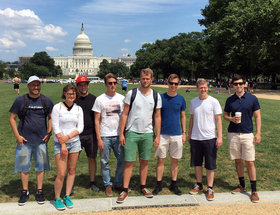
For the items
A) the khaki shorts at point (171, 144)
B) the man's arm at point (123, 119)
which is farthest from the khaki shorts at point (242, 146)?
the man's arm at point (123, 119)

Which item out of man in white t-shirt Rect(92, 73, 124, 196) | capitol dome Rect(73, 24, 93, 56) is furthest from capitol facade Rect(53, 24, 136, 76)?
man in white t-shirt Rect(92, 73, 124, 196)

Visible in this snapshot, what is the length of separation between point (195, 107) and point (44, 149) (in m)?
2.65

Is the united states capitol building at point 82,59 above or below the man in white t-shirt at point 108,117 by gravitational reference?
above

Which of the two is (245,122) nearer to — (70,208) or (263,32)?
(70,208)

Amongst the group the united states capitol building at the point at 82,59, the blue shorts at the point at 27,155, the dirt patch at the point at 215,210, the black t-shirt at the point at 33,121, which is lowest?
the dirt patch at the point at 215,210

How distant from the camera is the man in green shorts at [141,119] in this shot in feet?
14.8

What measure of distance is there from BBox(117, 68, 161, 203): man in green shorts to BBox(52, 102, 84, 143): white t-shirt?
0.69 metres

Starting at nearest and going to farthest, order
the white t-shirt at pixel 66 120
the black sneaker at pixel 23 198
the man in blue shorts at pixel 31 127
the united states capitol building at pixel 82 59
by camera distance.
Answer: the white t-shirt at pixel 66 120 < the man in blue shorts at pixel 31 127 < the black sneaker at pixel 23 198 < the united states capitol building at pixel 82 59

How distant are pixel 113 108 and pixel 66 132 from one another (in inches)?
34.1

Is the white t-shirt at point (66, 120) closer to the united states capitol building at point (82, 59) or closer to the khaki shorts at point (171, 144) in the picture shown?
the khaki shorts at point (171, 144)

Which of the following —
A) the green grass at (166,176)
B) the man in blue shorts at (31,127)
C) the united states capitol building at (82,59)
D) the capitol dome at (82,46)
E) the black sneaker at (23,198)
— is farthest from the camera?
the united states capitol building at (82,59)

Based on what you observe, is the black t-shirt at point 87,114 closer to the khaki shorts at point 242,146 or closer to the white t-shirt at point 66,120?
the white t-shirt at point 66,120

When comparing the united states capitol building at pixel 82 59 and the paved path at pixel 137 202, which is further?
the united states capitol building at pixel 82 59

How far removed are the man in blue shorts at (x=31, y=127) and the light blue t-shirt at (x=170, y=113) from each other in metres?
1.92
